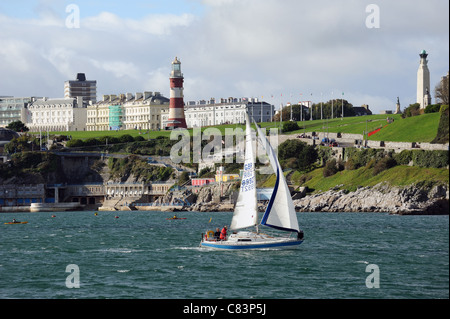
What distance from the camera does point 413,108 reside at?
189750mm

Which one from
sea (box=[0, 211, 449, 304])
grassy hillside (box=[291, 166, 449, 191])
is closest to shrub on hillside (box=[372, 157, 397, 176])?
grassy hillside (box=[291, 166, 449, 191])

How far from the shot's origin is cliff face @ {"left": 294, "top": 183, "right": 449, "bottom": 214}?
402 ft

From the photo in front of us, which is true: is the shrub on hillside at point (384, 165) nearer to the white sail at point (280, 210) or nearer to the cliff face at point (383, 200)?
the cliff face at point (383, 200)

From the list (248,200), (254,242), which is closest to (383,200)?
(248,200)

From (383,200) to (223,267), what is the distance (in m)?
75.8

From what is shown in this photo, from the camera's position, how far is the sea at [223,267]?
49875 millimetres

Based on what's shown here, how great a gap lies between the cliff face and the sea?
3015 cm

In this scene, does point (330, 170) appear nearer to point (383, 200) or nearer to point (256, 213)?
point (383, 200)

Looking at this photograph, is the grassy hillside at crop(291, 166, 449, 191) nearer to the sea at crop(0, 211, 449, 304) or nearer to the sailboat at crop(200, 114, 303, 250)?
the sea at crop(0, 211, 449, 304)

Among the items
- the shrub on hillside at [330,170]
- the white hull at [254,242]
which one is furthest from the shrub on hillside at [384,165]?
the white hull at [254,242]

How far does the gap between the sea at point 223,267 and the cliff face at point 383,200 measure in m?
30.2

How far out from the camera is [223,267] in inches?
2367

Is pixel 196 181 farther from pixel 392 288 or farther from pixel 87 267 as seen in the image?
pixel 392 288
